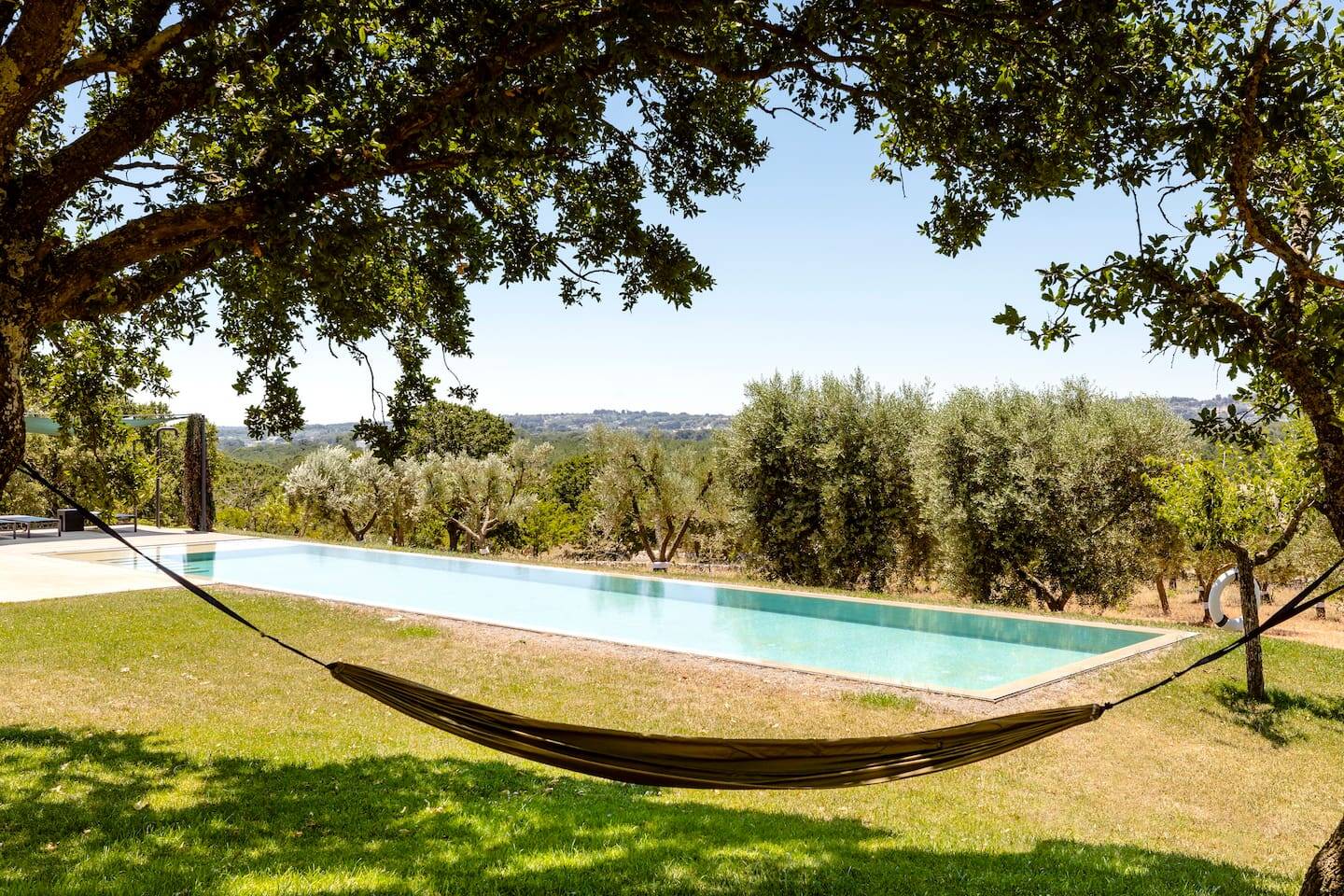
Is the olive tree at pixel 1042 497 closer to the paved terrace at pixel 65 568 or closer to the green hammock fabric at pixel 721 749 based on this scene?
the green hammock fabric at pixel 721 749

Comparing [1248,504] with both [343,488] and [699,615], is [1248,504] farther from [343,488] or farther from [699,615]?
[343,488]

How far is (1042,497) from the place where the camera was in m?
14.4

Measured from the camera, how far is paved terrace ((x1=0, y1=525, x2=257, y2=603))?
10.5 meters

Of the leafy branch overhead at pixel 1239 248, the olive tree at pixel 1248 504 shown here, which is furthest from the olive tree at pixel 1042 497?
the leafy branch overhead at pixel 1239 248

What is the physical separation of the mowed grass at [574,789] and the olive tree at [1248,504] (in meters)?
0.92

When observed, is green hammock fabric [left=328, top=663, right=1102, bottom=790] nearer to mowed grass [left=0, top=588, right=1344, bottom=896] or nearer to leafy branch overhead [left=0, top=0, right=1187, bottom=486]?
mowed grass [left=0, top=588, right=1344, bottom=896]

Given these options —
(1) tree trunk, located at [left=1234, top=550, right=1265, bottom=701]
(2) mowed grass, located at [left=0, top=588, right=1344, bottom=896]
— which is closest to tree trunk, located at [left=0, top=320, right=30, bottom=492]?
(2) mowed grass, located at [left=0, top=588, right=1344, bottom=896]

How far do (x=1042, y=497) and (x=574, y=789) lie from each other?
12379mm

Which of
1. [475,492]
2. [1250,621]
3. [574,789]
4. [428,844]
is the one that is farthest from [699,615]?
[475,492]

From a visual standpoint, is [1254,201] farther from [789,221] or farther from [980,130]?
[789,221]

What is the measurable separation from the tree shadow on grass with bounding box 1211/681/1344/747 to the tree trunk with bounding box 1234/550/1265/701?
0.30 ft

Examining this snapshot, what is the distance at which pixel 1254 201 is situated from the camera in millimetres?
4062

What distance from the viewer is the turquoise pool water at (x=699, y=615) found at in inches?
349

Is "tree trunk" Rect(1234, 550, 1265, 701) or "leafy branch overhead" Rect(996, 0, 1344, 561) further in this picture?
"tree trunk" Rect(1234, 550, 1265, 701)
